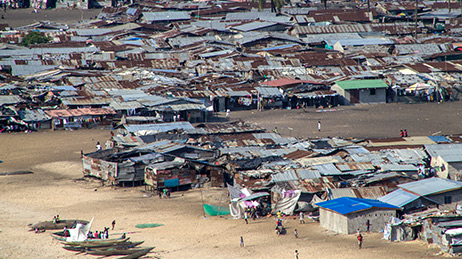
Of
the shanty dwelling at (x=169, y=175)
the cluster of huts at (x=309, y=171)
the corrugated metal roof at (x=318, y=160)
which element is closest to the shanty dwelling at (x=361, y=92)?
the cluster of huts at (x=309, y=171)

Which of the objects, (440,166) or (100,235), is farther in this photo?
(440,166)

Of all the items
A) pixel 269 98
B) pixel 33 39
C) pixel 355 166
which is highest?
pixel 33 39

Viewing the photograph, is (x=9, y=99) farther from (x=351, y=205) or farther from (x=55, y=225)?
(x=351, y=205)

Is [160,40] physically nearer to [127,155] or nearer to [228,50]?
[228,50]

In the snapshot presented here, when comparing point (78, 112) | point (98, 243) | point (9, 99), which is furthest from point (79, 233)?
point (9, 99)

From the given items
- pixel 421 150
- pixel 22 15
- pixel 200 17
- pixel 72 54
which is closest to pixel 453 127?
pixel 421 150

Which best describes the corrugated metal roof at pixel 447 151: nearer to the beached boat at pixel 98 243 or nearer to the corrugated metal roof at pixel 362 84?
the beached boat at pixel 98 243

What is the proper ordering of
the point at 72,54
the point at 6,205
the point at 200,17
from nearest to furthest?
the point at 6,205
the point at 72,54
the point at 200,17
